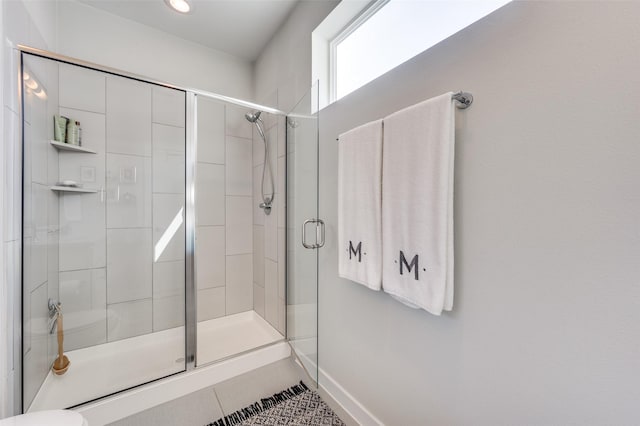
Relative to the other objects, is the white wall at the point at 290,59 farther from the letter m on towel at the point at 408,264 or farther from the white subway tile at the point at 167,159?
the letter m on towel at the point at 408,264

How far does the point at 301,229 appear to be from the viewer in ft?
5.49

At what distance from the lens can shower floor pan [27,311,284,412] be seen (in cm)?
136

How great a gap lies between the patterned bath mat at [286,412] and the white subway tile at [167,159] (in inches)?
60.6

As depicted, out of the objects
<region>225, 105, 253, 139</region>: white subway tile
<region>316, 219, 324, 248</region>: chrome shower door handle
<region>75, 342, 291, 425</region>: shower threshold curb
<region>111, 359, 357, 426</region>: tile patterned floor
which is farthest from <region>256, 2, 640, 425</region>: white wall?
<region>225, 105, 253, 139</region>: white subway tile

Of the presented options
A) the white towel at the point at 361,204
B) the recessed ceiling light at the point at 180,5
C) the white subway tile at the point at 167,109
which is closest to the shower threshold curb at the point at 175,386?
the white towel at the point at 361,204

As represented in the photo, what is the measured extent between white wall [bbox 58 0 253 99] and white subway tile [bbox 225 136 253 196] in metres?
0.53

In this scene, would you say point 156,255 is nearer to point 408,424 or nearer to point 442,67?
point 408,424

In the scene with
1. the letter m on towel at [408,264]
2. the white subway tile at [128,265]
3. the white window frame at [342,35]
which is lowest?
the white subway tile at [128,265]

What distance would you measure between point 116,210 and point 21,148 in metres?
0.73

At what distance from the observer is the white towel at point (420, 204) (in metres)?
0.83

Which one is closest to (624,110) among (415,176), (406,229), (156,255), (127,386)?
(415,176)

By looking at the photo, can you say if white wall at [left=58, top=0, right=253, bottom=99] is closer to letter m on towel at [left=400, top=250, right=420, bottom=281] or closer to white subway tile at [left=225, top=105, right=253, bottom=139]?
white subway tile at [left=225, top=105, right=253, bottom=139]

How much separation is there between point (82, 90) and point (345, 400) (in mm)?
2624

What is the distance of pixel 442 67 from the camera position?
0.91m
